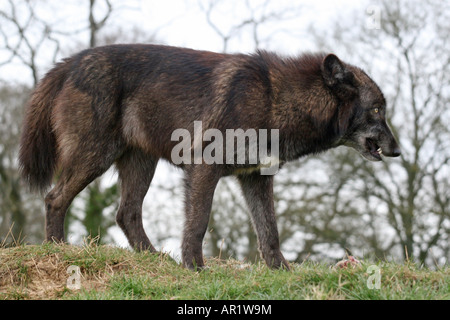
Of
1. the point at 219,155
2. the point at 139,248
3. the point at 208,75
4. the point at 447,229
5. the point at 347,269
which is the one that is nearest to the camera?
the point at 347,269

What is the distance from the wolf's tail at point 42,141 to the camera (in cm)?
726

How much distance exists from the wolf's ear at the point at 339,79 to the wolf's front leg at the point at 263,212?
1.25 meters

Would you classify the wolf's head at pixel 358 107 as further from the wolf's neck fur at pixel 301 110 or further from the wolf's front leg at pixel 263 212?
the wolf's front leg at pixel 263 212

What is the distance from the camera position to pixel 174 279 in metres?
5.66

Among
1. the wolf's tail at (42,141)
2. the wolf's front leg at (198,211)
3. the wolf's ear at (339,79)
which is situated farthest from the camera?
the wolf's tail at (42,141)

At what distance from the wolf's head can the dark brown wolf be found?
1 centimetres

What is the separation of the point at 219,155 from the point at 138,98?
132cm

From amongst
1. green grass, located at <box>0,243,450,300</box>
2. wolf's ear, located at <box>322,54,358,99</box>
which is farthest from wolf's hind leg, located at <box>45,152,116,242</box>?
wolf's ear, located at <box>322,54,358,99</box>

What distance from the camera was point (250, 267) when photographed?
20.6 ft

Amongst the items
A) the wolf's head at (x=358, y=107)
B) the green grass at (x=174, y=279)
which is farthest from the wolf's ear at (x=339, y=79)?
the green grass at (x=174, y=279)

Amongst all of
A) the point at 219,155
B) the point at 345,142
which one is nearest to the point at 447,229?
the point at 345,142

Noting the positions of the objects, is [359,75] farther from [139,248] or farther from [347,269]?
Result: [139,248]

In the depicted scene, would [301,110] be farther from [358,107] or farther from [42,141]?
[42,141]

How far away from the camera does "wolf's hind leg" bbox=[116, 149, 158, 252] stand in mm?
7293
